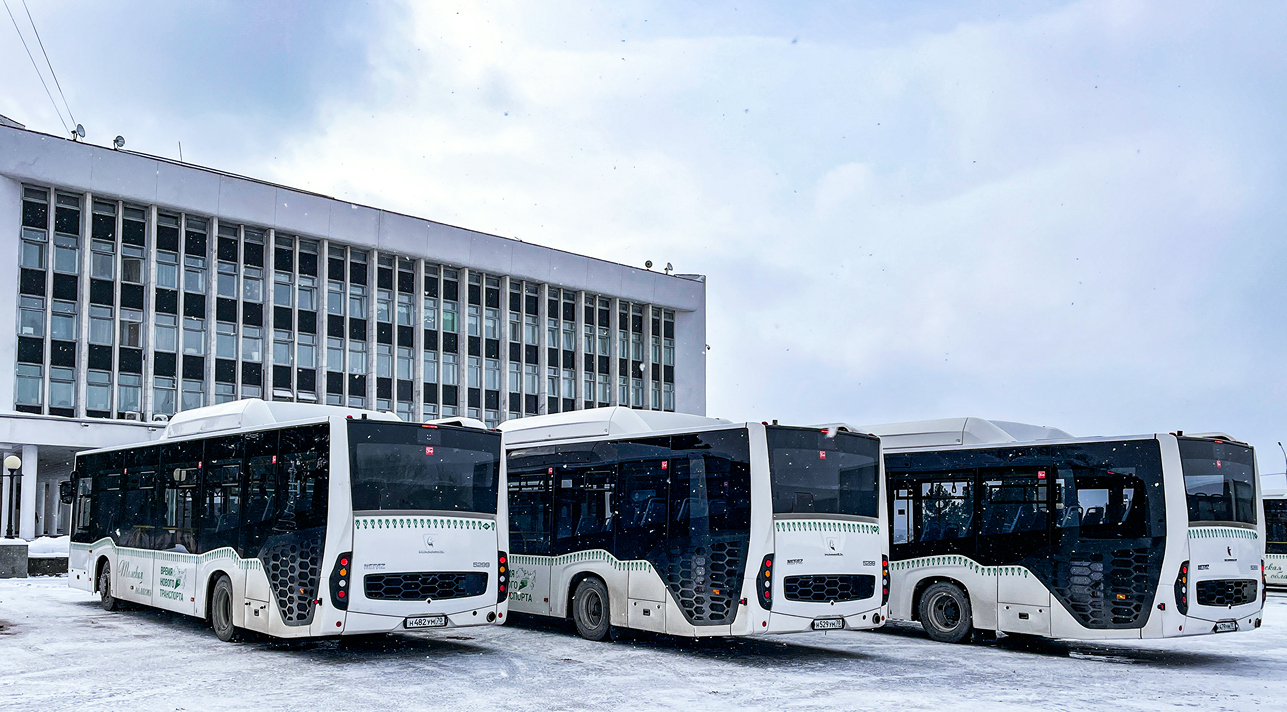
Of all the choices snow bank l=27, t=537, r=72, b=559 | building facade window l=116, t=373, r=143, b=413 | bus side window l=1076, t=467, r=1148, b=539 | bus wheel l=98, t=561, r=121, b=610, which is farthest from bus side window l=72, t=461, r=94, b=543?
building facade window l=116, t=373, r=143, b=413

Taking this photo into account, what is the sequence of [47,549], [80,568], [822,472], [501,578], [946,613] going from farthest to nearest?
[47,549], [80,568], [946,613], [501,578], [822,472]

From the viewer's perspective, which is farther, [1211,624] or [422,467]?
[1211,624]

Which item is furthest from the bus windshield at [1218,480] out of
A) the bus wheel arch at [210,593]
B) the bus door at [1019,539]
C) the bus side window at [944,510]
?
the bus wheel arch at [210,593]

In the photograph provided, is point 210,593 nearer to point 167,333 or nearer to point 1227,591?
point 1227,591

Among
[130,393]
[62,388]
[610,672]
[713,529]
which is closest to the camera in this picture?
[610,672]

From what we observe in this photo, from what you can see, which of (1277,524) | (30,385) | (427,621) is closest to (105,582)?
(427,621)

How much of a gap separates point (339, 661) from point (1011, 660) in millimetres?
7972

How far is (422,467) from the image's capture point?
1365 centimetres

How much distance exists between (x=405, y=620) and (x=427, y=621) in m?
0.27

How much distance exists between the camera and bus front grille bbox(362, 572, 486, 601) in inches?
516

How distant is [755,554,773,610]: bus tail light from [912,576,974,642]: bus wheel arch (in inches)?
145

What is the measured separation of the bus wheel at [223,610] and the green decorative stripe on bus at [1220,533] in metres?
11.8

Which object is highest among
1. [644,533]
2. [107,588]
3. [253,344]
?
[253,344]

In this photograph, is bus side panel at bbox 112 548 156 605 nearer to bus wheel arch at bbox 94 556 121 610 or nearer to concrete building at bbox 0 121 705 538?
bus wheel arch at bbox 94 556 121 610
